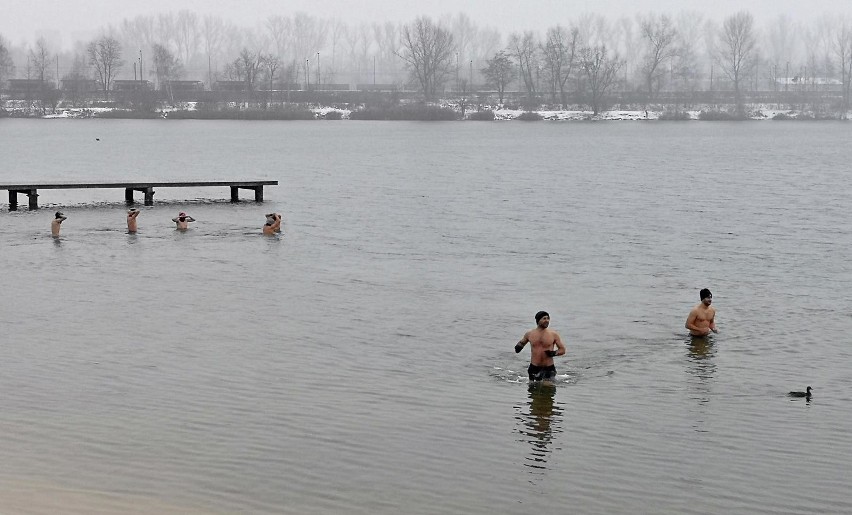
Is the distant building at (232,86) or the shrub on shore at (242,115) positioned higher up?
the distant building at (232,86)

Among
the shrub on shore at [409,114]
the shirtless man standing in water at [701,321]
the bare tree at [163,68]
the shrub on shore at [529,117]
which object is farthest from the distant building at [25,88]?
the shirtless man standing in water at [701,321]

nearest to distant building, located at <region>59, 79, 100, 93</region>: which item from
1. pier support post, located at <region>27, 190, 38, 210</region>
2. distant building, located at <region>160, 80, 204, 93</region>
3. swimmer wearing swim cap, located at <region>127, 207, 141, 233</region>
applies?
distant building, located at <region>160, 80, 204, 93</region>

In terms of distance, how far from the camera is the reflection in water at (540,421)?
15.8 metres

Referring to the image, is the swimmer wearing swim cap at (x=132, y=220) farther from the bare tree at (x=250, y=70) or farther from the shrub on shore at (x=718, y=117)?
the bare tree at (x=250, y=70)

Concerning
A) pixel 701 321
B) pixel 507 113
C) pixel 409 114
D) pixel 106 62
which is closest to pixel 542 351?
pixel 701 321

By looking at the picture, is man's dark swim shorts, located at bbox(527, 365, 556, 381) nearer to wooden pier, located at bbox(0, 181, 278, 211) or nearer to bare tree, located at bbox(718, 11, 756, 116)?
wooden pier, located at bbox(0, 181, 278, 211)

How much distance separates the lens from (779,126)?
470 feet

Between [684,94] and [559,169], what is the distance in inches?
3951

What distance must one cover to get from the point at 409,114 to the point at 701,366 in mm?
134795

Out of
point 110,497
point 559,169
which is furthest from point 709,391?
point 559,169

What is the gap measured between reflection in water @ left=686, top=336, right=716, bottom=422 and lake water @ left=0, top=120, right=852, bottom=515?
0.08 m

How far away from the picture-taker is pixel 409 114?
154 meters

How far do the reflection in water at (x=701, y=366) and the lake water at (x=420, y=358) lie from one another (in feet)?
0.27

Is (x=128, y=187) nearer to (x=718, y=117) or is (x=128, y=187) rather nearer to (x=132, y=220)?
(x=132, y=220)
